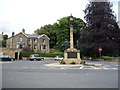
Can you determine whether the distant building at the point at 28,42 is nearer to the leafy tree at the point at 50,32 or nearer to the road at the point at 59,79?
the leafy tree at the point at 50,32

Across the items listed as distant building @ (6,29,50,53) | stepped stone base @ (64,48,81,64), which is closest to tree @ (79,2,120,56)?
stepped stone base @ (64,48,81,64)

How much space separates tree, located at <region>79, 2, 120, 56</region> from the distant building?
27.3m

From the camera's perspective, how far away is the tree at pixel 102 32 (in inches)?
1938

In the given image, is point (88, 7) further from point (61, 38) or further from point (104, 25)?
point (61, 38)

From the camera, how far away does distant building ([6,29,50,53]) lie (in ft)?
239

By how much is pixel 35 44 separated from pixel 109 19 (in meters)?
33.6

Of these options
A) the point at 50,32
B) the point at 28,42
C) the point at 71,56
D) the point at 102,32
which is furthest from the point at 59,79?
the point at 50,32

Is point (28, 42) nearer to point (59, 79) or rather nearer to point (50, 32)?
point (50, 32)

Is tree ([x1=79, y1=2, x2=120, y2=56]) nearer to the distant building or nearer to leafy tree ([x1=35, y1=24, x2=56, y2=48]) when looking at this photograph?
the distant building

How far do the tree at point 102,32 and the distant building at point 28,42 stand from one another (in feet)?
89.4

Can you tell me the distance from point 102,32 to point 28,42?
32653 millimetres

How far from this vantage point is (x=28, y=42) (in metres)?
74.2

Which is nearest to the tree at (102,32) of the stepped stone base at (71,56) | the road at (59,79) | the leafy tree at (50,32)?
the stepped stone base at (71,56)

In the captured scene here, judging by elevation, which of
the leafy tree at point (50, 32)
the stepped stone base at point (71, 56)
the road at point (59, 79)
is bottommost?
the road at point (59, 79)
